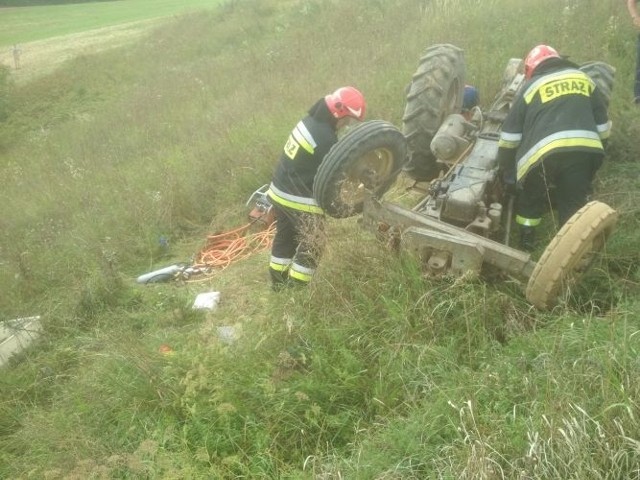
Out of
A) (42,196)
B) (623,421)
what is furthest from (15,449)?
(42,196)

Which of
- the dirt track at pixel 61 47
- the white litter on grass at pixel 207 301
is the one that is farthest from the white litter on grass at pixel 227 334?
the dirt track at pixel 61 47

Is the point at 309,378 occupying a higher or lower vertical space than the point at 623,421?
lower

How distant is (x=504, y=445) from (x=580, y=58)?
5.37m

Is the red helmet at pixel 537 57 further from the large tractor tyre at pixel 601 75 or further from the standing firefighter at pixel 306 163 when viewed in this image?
the standing firefighter at pixel 306 163

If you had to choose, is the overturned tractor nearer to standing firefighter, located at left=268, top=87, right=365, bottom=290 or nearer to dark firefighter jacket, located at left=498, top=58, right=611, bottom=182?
dark firefighter jacket, located at left=498, top=58, right=611, bottom=182

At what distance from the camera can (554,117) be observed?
3.48m

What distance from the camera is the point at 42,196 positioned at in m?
8.17

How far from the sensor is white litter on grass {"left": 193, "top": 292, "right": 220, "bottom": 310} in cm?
484

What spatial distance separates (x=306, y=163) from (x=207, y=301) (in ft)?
5.15

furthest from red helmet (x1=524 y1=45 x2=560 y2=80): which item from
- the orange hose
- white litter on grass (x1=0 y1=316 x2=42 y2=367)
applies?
white litter on grass (x1=0 y1=316 x2=42 y2=367)

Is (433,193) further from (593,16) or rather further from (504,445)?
(593,16)

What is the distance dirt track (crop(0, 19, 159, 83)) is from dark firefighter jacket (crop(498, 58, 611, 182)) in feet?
57.3

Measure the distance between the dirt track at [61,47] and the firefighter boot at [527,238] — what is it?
57.7 feet

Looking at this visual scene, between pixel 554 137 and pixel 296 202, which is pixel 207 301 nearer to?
pixel 296 202
